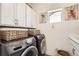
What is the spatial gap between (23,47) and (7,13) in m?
0.38

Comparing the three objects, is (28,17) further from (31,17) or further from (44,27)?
(44,27)

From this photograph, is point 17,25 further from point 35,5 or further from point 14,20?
point 35,5

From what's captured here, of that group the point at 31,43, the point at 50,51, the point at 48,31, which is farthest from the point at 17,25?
the point at 50,51

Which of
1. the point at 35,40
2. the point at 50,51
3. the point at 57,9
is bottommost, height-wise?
the point at 50,51

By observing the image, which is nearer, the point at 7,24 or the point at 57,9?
the point at 7,24

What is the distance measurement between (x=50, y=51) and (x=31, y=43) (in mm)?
231

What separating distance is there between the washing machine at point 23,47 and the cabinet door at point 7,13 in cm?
23

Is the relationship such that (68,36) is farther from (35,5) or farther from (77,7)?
(35,5)

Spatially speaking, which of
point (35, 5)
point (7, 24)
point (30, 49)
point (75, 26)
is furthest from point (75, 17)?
point (7, 24)

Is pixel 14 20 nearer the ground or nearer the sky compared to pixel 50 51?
nearer the sky

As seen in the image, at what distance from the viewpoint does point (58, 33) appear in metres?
1.23

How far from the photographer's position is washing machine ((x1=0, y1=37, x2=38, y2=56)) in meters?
1.00

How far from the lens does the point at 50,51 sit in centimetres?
121

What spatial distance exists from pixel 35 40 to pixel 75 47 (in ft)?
1.45
